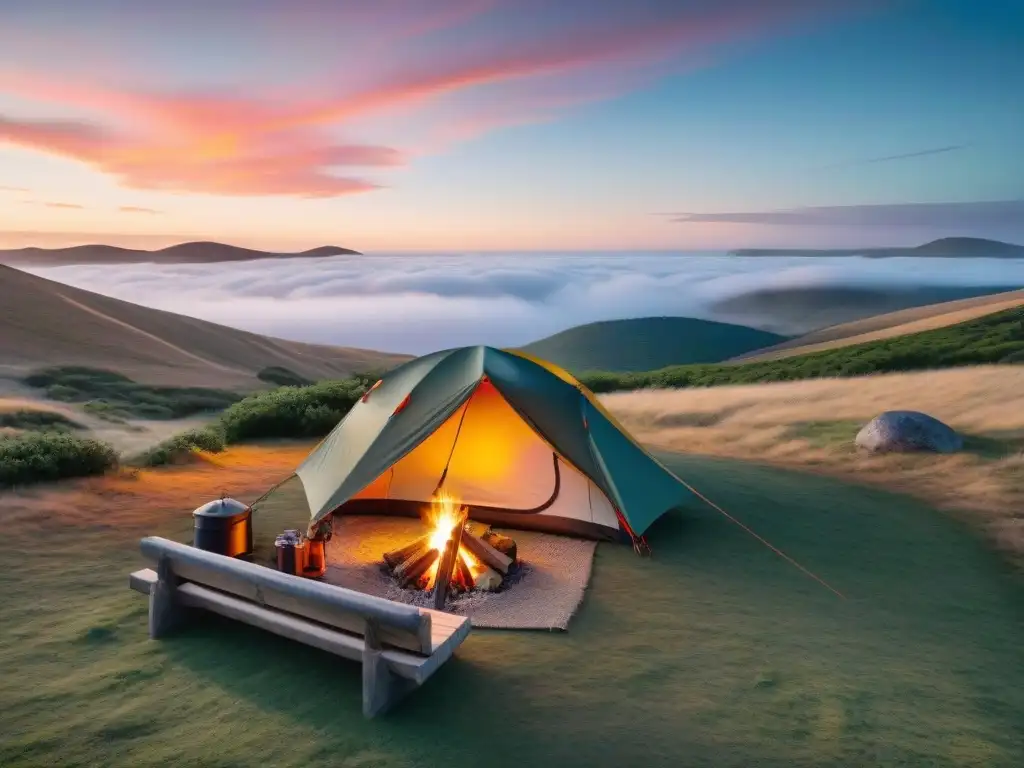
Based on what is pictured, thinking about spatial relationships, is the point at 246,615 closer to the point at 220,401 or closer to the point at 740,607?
the point at 740,607

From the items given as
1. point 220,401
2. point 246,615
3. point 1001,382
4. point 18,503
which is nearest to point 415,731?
point 246,615

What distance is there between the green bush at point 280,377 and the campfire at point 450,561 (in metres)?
31.7

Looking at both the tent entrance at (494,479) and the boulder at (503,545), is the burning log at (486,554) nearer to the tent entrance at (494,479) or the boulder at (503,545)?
the boulder at (503,545)

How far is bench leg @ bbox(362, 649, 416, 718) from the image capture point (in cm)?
494

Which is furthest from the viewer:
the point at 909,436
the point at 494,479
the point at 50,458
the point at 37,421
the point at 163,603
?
the point at 37,421

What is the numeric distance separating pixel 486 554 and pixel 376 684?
2.79 meters

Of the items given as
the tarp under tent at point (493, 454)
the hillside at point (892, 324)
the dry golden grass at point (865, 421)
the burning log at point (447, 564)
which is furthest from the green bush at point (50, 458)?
the hillside at point (892, 324)

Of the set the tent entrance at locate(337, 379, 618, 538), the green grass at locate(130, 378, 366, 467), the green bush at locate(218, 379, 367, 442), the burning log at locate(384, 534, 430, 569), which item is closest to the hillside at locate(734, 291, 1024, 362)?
the green grass at locate(130, 378, 366, 467)

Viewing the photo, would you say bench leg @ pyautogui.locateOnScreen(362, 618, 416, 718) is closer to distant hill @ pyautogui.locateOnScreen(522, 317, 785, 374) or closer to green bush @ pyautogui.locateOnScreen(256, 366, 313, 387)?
green bush @ pyautogui.locateOnScreen(256, 366, 313, 387)

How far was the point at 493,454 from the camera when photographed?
9.70 metres

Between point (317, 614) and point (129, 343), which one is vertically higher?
Answer: point (129, 343)

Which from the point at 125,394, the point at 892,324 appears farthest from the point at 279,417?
the point at 892,324

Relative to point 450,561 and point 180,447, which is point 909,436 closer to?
point 450,561

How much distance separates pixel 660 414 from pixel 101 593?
15.5m
